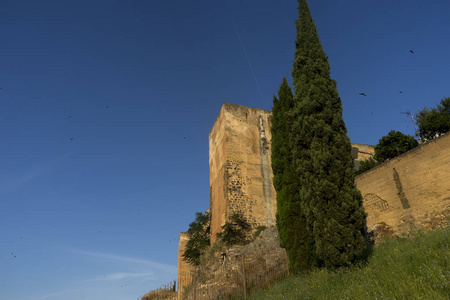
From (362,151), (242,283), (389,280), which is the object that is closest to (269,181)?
(242,283)

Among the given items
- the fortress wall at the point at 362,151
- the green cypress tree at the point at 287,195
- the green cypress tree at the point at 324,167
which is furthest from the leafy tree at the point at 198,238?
the fortress wall at the point at 362,151

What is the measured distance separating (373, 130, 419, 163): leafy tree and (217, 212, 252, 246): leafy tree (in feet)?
30.7

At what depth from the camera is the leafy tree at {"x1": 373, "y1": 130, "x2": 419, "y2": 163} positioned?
1767 centimetres

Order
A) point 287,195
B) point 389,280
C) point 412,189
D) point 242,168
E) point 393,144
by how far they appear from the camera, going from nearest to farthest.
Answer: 1. point 389,280
2. point 287,195
3. point 412,189
4. point 242,168
5. point 393,144

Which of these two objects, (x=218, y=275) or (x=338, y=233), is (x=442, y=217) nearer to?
(x=338, y=233)

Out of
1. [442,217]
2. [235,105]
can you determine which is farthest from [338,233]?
[235,105]

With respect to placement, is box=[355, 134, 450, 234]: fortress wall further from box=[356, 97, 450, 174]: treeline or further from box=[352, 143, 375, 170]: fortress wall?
box=[352, 143, 375, 170]: fortress wall

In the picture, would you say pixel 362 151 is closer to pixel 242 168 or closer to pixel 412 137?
pixel 412 137

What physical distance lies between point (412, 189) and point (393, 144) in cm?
686

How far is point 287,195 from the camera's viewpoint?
403 inches

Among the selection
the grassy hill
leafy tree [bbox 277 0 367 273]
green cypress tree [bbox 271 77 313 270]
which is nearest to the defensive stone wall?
leafy tree [bbox 277 0 367 273]

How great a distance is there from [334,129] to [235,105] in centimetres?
1060

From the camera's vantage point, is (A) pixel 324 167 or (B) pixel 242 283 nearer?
(A) pixel 324 167

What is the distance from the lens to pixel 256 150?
1827cm
